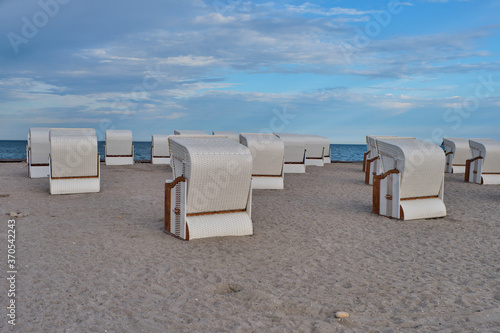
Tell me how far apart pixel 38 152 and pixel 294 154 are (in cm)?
1022

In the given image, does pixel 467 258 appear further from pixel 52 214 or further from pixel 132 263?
pixel 52 214

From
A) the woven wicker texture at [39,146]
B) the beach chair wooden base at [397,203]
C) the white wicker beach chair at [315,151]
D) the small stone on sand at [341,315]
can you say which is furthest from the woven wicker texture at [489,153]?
the woven wicker texture at [39,146]

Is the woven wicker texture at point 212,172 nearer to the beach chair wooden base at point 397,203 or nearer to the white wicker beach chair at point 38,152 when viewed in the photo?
the beach chair wooden base at point 397,203

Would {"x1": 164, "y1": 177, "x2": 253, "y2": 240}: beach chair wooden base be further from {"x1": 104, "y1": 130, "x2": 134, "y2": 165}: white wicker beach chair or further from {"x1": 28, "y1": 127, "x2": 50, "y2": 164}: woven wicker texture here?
{"x1": 104, "y1": 130, "x2": 134, "y2": 165}: white wicker beach chair

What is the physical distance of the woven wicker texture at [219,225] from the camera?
23.5ft

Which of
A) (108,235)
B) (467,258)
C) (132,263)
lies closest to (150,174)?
(108,235)

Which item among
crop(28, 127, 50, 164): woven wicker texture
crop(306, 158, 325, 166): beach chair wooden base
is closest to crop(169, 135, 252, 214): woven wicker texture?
crop(28, 127, 50, 164): woven wicker texture

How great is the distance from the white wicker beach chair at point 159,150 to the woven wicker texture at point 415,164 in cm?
1448

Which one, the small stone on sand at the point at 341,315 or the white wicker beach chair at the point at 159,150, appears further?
the white wicker beach chair at the point at 159,150

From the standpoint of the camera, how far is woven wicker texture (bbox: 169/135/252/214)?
6934 mm

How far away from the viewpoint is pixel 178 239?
7156mm

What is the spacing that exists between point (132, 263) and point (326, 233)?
145 inches

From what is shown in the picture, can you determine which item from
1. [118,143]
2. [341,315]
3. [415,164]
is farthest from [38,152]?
[341,315]

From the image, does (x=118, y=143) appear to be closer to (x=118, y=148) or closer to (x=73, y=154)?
(x=118, y=148)
